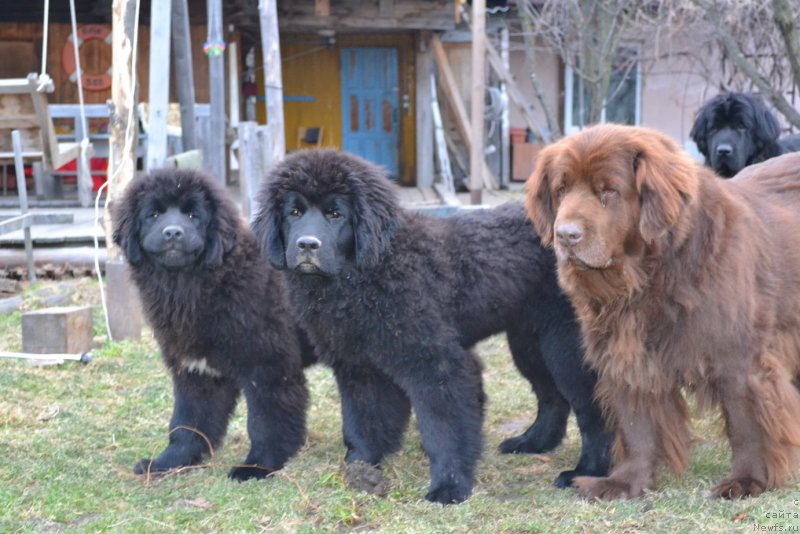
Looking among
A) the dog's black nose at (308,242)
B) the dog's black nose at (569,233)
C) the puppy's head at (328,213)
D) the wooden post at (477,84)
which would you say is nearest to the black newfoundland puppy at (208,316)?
the puppy's head at (328,213)

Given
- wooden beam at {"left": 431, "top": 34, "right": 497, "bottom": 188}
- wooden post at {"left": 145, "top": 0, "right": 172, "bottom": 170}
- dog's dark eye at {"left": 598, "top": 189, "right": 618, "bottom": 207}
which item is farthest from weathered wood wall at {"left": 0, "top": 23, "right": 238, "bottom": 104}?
dog's dark eye at {"left": 598, "top": 189, "right": 618, "bottom": 207}

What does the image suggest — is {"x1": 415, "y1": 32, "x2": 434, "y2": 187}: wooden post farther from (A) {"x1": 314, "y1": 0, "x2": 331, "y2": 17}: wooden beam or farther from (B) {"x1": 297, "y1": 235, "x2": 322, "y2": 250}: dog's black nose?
(B) {"x1": 297, "y1": 235, "x2": 322, "y2": 250}: dog's black nose

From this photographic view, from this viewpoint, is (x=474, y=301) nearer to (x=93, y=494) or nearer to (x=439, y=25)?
(x=93, y=494)

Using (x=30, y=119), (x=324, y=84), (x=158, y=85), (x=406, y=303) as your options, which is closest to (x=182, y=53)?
(x=30, y=119)

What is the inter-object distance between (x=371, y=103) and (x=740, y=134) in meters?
9.94

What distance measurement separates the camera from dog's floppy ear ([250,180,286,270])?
458cm


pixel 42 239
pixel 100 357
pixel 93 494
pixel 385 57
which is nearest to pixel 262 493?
pixel 93 494

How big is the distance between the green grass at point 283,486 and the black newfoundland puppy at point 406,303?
10.4 inches

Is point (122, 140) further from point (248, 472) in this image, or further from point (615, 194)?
point (615, 194)

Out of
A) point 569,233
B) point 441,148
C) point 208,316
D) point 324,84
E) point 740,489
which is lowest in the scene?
point 740,489

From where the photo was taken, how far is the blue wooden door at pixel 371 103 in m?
16.5

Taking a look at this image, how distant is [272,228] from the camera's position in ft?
15.0

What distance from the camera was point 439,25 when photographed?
14547mm

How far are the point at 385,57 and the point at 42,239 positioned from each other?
7.82 metres
